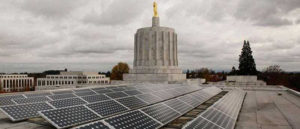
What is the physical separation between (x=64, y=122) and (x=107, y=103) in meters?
3.75

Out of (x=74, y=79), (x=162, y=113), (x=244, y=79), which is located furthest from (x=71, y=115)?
(x=74, y=79)

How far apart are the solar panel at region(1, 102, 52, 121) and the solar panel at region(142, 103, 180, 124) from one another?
514cm

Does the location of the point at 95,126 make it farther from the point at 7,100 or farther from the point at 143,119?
the point at 7,100

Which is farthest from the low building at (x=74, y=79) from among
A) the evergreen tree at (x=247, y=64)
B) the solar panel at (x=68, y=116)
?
the solar panel at (x=68, y=116)

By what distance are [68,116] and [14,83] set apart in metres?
130

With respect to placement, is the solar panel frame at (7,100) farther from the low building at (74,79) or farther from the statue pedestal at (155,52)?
the low building at (74,79)

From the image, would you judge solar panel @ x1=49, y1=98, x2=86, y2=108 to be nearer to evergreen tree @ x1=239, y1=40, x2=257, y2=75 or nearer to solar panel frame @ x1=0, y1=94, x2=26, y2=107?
solar panel frame @ x1=0, y1=94, x2=26, y2=107

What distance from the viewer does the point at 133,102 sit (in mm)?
12984

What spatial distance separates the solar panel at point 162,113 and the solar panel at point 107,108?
5.16 ft

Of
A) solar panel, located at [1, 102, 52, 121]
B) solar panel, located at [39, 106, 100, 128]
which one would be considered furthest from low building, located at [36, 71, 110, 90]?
solar panel, located at [39, 106, 100, 128]

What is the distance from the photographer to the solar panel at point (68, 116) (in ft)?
25.6

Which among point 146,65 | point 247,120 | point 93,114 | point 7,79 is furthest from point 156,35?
point 7,79

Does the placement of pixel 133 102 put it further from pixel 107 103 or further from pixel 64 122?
pixel 64 122

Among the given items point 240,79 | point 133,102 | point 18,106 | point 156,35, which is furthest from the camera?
point 240,79
